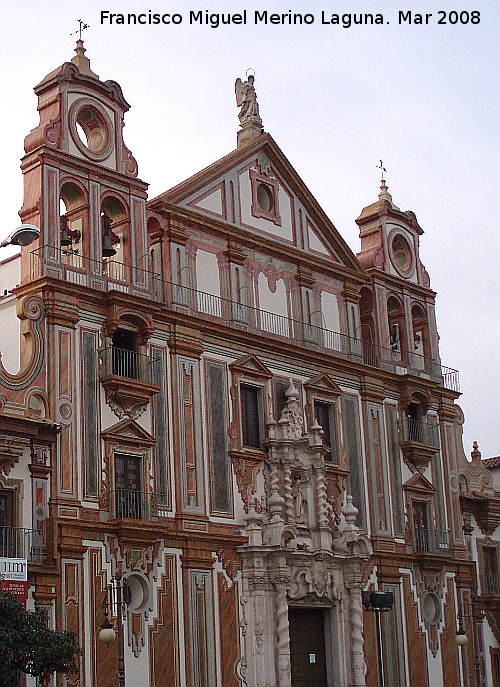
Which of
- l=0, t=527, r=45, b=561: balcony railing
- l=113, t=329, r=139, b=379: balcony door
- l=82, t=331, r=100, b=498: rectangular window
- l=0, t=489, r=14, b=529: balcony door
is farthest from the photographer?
l=113, t=329, r=139, b=379: balcony door

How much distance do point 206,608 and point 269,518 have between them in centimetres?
393

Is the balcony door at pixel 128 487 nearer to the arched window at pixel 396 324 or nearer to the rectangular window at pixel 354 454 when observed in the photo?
the rectangular window at pixel 354 454

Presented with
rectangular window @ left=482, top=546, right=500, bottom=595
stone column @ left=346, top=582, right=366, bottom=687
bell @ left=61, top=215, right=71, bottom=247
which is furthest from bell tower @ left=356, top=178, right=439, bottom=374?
bell @ left=61, top=215, right=71, bottom=247

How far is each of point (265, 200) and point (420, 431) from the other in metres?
10.3

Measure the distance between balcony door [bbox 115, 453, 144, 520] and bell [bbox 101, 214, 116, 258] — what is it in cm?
596

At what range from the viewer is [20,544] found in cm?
3198

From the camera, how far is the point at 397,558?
43719 millimetres

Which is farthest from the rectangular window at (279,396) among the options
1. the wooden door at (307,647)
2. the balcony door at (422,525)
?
the balcony door at (422,525)

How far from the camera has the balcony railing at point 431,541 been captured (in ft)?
148

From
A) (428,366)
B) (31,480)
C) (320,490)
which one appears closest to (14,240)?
(31,480)

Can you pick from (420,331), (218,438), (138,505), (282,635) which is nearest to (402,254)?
(420,331)

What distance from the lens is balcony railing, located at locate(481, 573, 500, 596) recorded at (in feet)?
160

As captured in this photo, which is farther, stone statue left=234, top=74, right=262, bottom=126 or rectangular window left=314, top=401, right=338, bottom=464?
stone statue left=234, top=74, right=262, bottom=126

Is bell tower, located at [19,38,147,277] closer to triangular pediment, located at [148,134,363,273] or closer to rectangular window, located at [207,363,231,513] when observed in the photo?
triangular pediment, located at [148,134,363,273]
